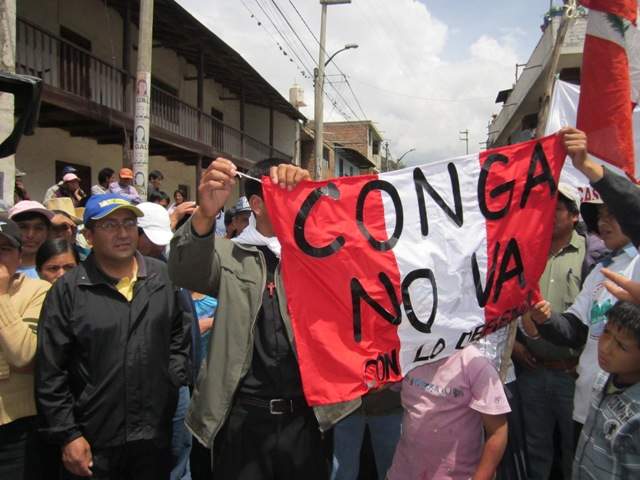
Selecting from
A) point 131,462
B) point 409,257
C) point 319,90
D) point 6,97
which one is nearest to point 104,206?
point 131,462

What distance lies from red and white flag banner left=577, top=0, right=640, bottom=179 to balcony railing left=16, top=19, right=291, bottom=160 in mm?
7677

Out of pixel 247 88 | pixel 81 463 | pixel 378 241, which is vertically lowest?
pixel 81 463

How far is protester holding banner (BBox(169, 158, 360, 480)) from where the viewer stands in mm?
2082

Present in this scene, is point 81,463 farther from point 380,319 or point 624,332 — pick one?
point 624,332

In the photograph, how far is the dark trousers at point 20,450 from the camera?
2.31 m

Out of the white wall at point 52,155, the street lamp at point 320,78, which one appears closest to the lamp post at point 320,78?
the street lamp at point 320,78

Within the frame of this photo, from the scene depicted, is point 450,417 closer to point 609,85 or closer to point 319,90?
point 609,85

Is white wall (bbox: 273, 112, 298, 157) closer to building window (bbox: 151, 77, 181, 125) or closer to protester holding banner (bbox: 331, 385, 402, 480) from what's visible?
building window (bbox: 151, 77, 181, 125)

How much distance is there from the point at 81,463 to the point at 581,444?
6.75 ft

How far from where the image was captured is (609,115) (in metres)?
2.36

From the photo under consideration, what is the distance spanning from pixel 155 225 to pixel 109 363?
1.16 metres

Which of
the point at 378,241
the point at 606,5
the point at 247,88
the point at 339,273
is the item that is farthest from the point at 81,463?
the point at 247,88

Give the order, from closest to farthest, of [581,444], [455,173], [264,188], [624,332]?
[624,332]
[581,444]
[264,188]
[455,173]

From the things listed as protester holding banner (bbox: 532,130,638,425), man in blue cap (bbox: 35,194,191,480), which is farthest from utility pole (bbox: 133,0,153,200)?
protester holding banner (bbox: 532,130,638,425)
